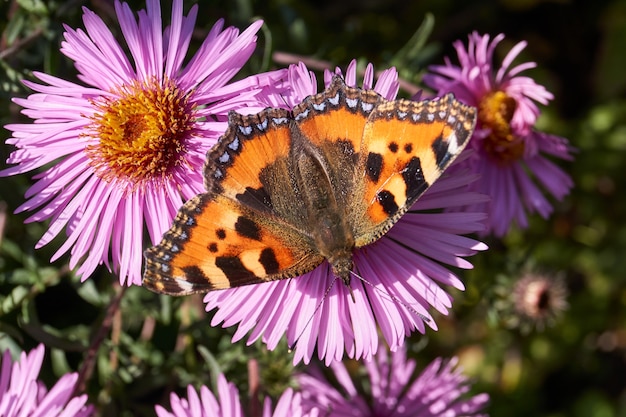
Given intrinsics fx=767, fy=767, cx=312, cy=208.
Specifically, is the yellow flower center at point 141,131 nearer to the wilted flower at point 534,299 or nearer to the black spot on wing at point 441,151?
the black spot on wing at point 441,151

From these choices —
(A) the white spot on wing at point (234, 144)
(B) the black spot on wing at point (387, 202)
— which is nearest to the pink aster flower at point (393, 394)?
(B) the black spot on wing at point (387, 202)

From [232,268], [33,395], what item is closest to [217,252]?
[232,268]

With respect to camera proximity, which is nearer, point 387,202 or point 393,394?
point 387,202

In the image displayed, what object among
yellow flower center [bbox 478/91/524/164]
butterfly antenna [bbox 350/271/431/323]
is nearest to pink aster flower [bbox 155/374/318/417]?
butterfly antenna [bbox 350/271/431/323]

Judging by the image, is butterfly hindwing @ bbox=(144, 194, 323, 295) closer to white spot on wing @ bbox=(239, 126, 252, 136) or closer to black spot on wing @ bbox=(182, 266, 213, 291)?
black spot on wing @ bbox=(182, 266, 213, 291)

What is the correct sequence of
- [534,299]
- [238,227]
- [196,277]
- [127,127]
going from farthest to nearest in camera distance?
[534,299], [127,127], [238,227], [196,277]

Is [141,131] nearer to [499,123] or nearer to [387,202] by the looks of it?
[387,202]
